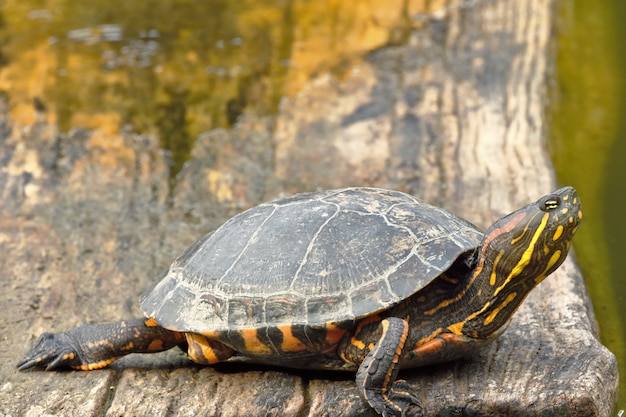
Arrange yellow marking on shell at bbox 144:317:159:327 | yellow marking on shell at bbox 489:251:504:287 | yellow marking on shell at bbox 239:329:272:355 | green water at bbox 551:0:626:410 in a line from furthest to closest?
1. green water at bbox 551:0:626:410
2. yellow marking on shell at bbox 144:317:159:327
3. yellow marking on shell at bbox 239:329:272:355
4. yellow marking on shell at bbox 489:251:504:287

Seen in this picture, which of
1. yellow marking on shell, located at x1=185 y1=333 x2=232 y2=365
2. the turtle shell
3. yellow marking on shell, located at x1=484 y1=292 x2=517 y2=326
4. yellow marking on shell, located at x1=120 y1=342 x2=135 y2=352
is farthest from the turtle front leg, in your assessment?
yellow marking on shell, located at x1=120 y1=342 x2=135 y2=352

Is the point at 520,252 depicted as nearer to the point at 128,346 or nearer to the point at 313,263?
the point at 313,263

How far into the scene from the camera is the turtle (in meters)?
3.16

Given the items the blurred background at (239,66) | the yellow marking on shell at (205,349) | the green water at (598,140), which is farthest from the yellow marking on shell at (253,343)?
the blurred background at (239,66)

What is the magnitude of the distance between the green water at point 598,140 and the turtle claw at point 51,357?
244 cm

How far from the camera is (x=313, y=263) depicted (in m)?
3.34

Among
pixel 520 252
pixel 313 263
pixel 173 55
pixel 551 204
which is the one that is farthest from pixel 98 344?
pixel 173 55

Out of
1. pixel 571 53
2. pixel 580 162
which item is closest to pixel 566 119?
pixel 580 162

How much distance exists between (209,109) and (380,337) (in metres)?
3.64

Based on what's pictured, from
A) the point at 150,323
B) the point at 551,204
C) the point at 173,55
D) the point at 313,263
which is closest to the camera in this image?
the point at 551,204

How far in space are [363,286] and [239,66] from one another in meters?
4.22

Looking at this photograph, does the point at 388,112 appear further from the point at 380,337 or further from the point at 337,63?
the point at 380,337

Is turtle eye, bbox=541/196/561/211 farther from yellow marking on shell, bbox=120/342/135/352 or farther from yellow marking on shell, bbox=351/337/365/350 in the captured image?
yellow marking on shell, bbox=120/342/135/352

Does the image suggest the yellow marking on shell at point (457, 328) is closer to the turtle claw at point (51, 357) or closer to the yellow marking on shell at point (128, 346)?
the yellow marking on shell at point (128, 346)
